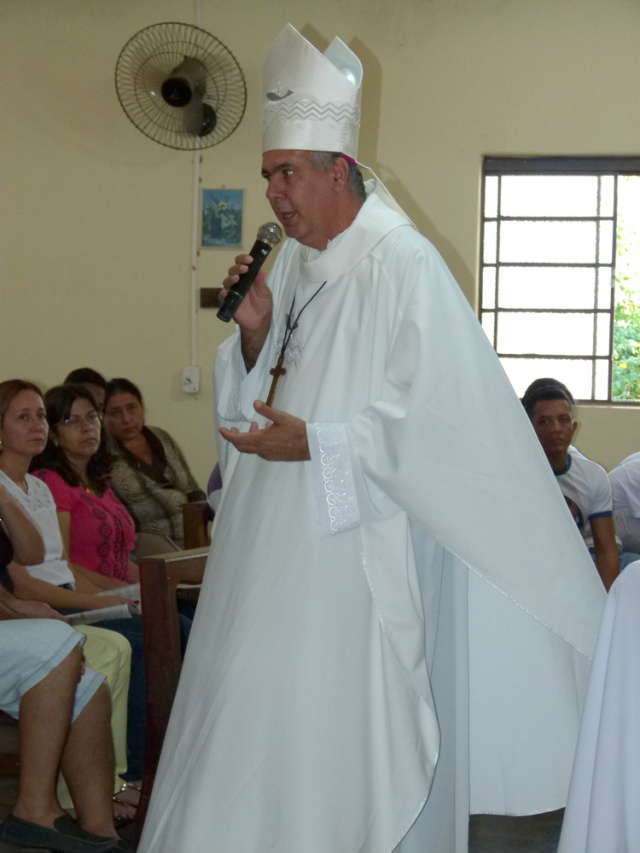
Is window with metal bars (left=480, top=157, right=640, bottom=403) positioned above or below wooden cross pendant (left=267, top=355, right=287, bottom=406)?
above

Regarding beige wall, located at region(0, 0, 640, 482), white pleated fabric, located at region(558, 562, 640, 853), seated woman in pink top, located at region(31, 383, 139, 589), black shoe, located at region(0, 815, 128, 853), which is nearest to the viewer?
white pleated fabric, located at region(558, 562, 640, 853)

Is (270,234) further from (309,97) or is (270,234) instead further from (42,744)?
(42,744)

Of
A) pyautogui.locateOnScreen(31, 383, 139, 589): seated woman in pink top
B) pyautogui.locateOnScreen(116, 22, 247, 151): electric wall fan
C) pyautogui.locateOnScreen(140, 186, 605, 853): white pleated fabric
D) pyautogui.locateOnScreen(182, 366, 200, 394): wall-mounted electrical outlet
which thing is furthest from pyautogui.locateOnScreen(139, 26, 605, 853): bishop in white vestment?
pyautogui.locateOnScreen(182, 366, 200, 394): wall-mounted electrical outlet

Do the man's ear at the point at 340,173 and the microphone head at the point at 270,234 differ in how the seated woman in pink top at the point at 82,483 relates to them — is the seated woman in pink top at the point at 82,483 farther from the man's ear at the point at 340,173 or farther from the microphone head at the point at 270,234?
the man's ear at the point at 340,173

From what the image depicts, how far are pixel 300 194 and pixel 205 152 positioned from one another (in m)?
3.75

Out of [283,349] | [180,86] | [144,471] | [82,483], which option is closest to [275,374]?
[283,349]

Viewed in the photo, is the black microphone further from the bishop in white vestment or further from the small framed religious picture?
the small framed religious picture

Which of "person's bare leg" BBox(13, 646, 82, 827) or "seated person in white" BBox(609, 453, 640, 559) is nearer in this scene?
"person's bare leg" BBox(13, 646, 82, 827)

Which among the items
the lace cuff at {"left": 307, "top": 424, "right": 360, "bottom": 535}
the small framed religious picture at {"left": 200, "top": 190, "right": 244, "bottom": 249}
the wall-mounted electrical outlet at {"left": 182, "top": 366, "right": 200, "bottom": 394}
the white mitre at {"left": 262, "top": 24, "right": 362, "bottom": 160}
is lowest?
the lace cuff at {"left": 307, "top": 424, "right": 360, "bottom": 535}

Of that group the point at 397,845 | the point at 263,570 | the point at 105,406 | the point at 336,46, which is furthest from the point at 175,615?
the point at 105,406

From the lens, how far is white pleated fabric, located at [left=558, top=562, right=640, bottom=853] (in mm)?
1599

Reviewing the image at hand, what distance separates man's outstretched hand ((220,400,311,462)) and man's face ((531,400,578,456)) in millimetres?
2419

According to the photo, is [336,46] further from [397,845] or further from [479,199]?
[479,199]

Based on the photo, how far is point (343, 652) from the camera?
1969 millimetres
